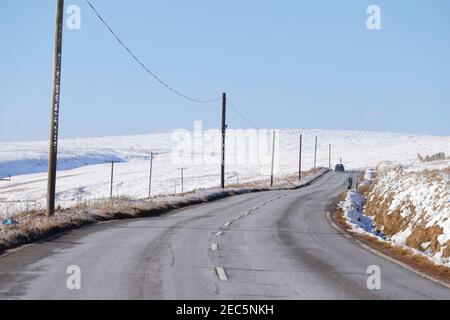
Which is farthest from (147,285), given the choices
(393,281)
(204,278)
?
(393,281)

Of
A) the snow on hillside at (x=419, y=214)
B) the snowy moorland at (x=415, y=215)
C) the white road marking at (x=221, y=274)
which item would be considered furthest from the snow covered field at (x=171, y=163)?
the white road marking at (x=221, y=274)

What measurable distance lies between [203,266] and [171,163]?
118 m

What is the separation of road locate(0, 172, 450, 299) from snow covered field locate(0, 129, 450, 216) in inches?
1245

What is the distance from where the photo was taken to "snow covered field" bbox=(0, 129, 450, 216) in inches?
3189

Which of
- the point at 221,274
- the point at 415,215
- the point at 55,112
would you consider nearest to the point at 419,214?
the point at 415,215

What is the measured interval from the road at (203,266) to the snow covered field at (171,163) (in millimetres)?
31634

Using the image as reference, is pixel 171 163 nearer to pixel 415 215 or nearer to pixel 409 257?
pixel 415 215

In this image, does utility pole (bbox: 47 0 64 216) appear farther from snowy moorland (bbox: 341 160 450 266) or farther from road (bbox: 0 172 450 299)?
snowy moorland (bbox: 341 160 450 266)

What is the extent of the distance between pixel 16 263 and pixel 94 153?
520ft

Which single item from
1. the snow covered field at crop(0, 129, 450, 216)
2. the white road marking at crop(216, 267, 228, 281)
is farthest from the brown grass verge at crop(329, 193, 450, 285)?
the snow covered field at crop(0, 129, 450, 216)

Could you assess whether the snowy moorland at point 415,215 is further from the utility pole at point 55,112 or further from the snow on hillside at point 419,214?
the utility pole at point 55,112

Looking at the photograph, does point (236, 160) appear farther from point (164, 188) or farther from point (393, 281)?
point (393, 281)

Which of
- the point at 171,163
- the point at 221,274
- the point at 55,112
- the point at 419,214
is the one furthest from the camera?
the point at 171,163

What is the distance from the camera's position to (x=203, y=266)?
1209 cm
